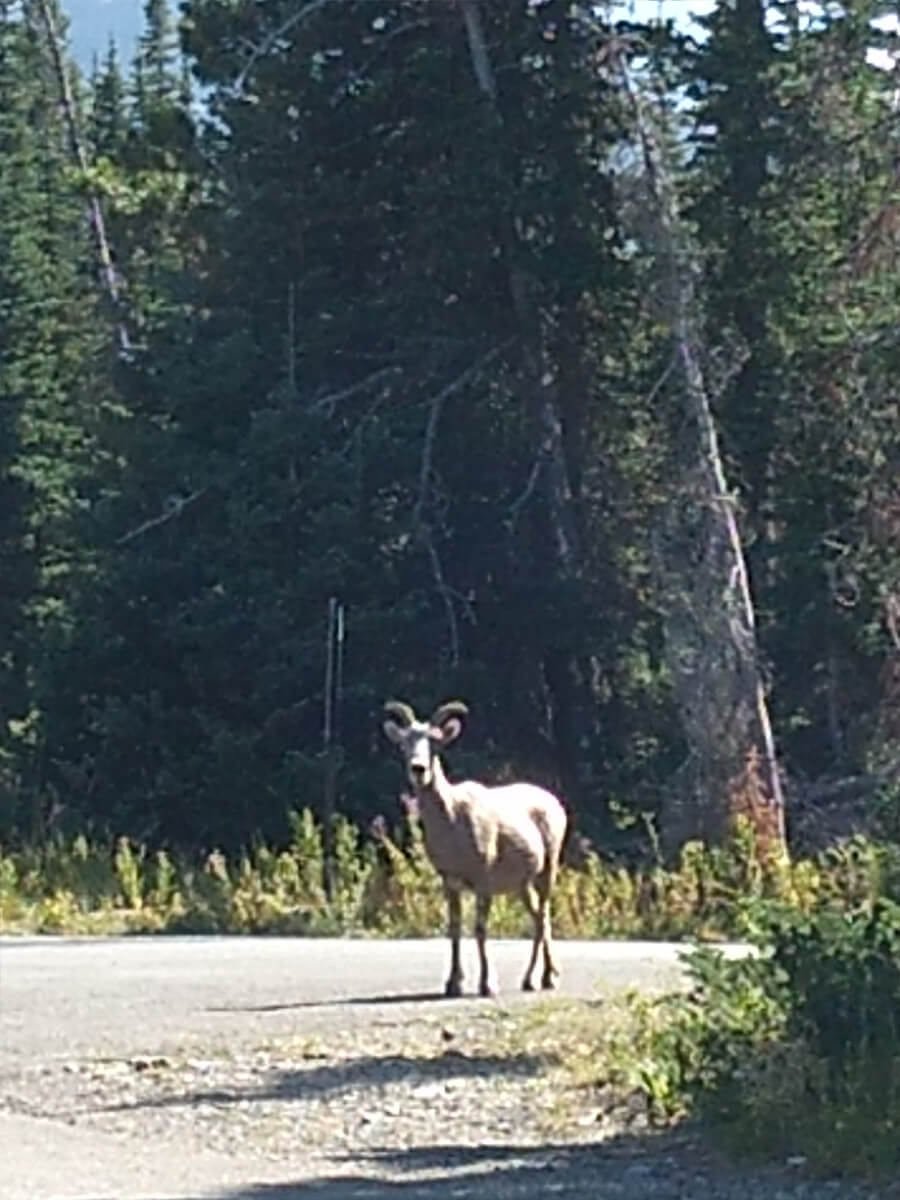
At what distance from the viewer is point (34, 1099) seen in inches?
622

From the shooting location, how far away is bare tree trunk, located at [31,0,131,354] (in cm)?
5391

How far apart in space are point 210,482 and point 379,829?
9010mm

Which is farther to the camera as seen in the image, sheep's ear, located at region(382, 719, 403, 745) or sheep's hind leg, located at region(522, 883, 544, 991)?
sheep's ear, located at region(382, 719, 403, 745)

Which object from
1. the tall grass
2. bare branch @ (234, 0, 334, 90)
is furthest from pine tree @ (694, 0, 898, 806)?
bare branch @ (234, 0, 334, 90)

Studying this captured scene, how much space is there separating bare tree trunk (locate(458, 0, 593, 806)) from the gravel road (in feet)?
58.0

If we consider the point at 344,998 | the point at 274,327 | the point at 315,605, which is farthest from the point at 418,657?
the point at 344,998

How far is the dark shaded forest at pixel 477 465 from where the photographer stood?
36.7 metres

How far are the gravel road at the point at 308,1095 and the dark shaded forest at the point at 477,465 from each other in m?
14.7

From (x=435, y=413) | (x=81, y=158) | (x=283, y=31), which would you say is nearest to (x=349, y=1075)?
(x=283, y=31)

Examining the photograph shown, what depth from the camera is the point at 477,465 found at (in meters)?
40.7

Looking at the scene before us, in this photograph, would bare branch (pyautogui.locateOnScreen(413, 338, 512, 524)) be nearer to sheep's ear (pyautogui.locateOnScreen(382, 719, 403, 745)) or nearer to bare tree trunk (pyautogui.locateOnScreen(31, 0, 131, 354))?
bare tree trunk (pyautogui.locateOnScreen(31, 0, 131, 354))

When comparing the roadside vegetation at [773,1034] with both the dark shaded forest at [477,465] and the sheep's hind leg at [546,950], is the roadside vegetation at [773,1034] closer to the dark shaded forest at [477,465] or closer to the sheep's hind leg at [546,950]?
the sheep's hind leg at [546,950]

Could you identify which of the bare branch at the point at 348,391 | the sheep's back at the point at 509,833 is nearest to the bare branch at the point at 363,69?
the bare branch at the point at 348,391

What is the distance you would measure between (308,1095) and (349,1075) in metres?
0.67
